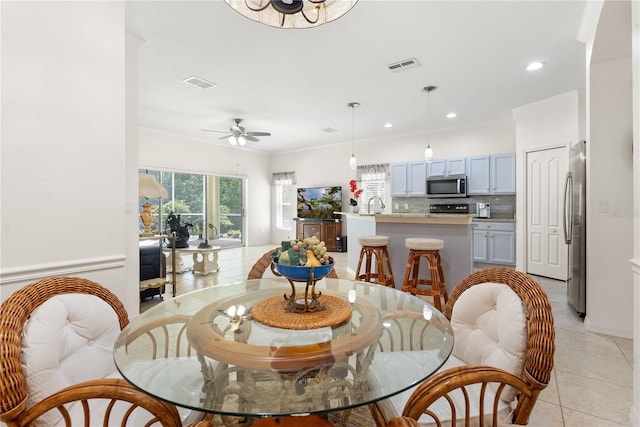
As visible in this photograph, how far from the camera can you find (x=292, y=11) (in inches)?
57.5

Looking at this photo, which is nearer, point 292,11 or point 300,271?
point 300,271

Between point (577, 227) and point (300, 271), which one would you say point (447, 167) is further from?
point (300, 271)

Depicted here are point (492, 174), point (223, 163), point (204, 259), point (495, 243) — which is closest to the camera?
point (204, 259)

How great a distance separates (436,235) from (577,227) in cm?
133

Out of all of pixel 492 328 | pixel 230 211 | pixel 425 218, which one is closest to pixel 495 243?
pixel 425 218

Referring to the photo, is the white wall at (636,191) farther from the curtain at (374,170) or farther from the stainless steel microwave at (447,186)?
the curtain at (374,170)

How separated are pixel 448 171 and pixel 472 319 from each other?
5.29 metres

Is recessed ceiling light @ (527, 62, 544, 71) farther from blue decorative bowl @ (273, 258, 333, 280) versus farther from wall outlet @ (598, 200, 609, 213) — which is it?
blue decorative bowl @ (273, 258, 333, 280)

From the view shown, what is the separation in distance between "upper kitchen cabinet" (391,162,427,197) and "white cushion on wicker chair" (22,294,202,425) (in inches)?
235

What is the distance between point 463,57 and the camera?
131 inches

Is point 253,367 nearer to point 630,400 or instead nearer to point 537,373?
point 537,373

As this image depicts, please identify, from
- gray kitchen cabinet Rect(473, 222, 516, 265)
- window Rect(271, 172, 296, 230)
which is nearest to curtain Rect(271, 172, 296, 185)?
window Rect(271, 172, 296, 230)

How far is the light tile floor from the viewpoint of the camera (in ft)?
5.40

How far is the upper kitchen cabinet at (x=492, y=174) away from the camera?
214 inches
